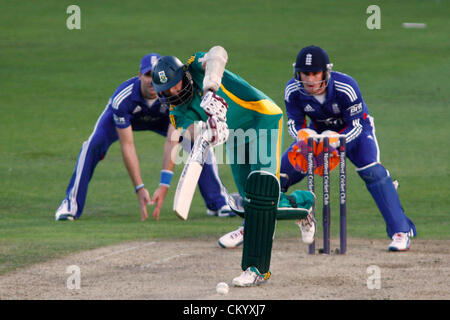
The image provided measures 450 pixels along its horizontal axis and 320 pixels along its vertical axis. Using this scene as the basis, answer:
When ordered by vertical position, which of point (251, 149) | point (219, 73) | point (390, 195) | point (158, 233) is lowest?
point (158, 233)

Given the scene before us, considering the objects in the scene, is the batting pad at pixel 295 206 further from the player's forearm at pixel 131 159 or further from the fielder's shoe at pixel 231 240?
the player's forearm at pixel 131 159

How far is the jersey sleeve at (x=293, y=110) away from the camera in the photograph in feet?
27.8

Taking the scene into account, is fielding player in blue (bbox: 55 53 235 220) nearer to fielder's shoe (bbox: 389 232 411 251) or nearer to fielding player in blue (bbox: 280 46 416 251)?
fielding player in blue (bbox: 280 46 416 251)

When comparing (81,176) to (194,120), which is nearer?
(194,120)

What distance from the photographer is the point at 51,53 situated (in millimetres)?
22406

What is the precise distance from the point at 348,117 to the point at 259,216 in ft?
7.43

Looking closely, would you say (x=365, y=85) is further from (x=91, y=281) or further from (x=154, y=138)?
(x=91, y=281)

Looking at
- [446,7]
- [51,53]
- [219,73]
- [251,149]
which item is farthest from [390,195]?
[446,7]

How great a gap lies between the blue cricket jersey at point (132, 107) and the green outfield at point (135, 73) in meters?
1.10

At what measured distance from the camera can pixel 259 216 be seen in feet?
21.0

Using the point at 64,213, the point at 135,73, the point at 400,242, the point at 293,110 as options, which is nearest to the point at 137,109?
the point at 64,213

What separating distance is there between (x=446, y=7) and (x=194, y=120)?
21613 millimetres

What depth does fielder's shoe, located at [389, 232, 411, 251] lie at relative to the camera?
26.2ft

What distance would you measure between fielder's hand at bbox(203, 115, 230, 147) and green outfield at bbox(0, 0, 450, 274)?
2.29 meters
